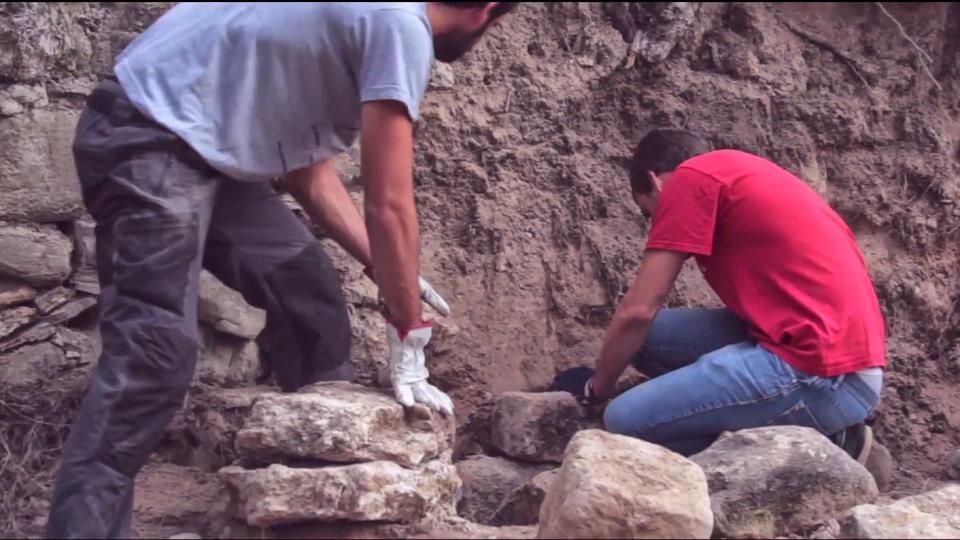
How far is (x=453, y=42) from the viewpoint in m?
3.12

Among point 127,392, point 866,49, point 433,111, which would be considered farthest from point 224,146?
point 866,49

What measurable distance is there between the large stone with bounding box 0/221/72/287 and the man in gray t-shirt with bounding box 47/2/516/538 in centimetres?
70

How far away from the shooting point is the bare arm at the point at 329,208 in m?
3.39

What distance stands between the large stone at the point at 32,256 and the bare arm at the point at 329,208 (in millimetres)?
805

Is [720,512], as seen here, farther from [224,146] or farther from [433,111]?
[433,111]

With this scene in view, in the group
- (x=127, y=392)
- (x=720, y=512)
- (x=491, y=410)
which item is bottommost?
(x=491, y=410)

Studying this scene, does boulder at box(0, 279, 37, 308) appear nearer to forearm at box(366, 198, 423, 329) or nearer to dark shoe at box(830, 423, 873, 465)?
forearm at box(366, 198, 423, 329)

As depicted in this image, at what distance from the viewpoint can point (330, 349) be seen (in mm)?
3475

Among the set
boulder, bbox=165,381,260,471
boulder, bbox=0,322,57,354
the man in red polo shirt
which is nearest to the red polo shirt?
the man in red polo shirt

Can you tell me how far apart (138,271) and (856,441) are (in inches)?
82.5

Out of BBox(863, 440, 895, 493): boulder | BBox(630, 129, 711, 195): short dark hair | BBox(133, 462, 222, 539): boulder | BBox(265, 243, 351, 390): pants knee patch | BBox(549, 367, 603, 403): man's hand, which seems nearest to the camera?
BBox(133, 462, 222, 539): boulder

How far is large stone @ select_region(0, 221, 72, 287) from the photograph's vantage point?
3676 mm

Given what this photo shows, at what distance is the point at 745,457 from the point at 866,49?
7.19 feet

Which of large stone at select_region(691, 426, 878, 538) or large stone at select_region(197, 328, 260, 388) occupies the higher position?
large stone at select_region(691, 426, 878, 538)
